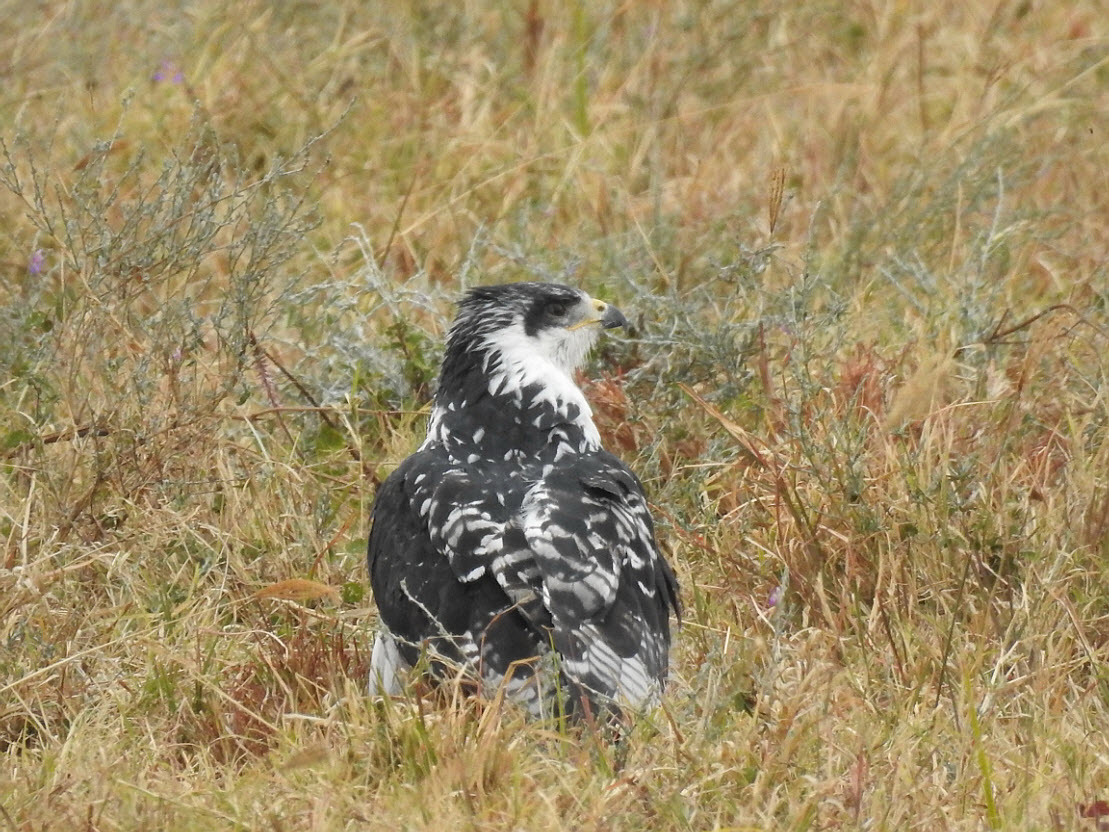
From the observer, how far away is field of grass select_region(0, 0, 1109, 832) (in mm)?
3893

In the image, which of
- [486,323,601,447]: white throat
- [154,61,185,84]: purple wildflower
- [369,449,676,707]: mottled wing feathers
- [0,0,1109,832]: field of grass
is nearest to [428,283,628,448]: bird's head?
[486,323,601,447]: white throat

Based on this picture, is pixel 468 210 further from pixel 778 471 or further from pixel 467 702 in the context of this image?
pixel 467 702

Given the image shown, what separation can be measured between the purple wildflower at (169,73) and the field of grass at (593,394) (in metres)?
0.05

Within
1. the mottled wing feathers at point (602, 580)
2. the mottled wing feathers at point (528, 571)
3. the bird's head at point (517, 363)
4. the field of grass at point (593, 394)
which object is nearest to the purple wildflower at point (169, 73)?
the field of grass at point (593, 394)

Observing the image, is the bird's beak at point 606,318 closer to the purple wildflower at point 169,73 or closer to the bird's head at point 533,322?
the bird's head at point 533,322

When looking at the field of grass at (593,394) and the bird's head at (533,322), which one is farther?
the bird's head at (533,322)

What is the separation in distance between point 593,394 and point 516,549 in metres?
1.73

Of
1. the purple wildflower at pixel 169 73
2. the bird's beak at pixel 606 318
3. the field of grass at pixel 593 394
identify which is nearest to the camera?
the field of grass at pixel 593 394

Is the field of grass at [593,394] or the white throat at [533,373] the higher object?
the white throat at [533,373]

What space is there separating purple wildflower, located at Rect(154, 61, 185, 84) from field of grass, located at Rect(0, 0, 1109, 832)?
0.05 meters

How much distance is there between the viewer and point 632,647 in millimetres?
4285

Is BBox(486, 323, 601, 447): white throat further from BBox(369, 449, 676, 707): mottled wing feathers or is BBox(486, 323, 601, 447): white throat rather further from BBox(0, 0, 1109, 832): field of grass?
BBox(0, 0, 1109, 832): field of grass

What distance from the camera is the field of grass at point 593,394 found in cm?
389

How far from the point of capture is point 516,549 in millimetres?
4246
